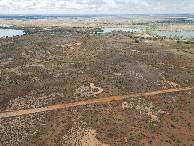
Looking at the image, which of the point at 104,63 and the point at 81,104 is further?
the point at 104,63

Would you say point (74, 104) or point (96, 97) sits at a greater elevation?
point (96, 97)

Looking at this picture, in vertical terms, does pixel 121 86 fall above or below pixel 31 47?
below

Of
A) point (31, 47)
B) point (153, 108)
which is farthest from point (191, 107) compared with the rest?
point (31, 47)

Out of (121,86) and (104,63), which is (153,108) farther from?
(104,63)

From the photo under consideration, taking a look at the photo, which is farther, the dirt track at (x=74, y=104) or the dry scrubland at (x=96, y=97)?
the dirt track at (x=74, y=104)

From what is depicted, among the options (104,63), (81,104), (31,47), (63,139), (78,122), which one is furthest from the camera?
(31,47)

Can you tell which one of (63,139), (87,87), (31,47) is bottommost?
(63,139)

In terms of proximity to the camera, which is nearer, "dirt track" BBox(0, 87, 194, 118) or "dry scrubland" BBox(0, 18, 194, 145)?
"dry scrubland" BBox(0, 18, 194, 145)

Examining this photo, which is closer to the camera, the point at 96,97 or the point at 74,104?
the point at 74,104
